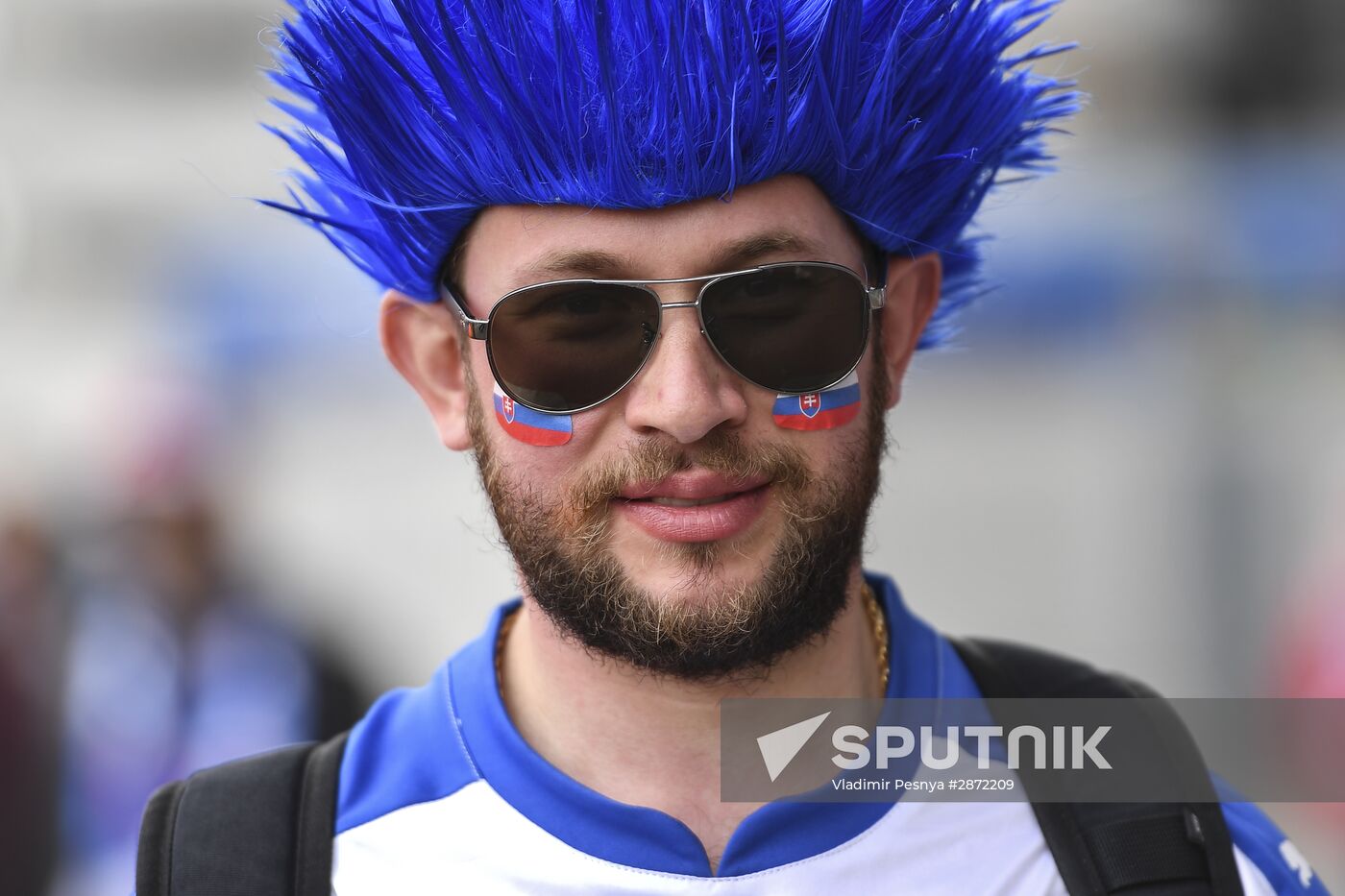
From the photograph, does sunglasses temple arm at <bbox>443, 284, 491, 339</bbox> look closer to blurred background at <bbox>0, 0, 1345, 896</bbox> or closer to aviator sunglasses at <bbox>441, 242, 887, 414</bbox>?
aviator sunglasses at <bbox>441, 242, 887, 414</bbox>

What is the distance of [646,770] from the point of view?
7.83 ft

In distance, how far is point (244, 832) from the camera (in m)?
2.25

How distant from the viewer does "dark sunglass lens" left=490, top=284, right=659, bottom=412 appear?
2236mm

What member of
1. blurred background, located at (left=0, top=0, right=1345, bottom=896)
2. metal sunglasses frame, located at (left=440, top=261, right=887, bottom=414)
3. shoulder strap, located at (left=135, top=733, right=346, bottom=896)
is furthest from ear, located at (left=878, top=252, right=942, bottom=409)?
blurred background, located at (left=0, top=0, right=1345, bottom=896)

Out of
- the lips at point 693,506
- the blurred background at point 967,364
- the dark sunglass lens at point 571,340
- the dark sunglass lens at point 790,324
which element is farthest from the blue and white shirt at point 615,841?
the blurred background at point 967,364

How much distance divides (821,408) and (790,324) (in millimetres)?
138

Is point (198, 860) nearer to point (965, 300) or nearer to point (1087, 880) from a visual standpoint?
point (1087, 880)

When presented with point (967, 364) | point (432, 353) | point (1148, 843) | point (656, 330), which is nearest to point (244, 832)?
point (432, 353)

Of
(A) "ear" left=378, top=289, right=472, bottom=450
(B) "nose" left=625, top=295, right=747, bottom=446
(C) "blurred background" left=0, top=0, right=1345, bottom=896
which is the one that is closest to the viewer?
(B) "nose" left=625, top=295, right=747, bottom=446

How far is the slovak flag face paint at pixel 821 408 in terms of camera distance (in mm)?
2287

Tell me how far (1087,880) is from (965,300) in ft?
3.73

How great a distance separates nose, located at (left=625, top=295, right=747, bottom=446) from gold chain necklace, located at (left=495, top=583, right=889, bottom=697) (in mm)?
585

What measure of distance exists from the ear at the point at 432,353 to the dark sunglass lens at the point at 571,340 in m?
0.25

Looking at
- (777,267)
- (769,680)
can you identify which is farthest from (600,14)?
(769,680)
